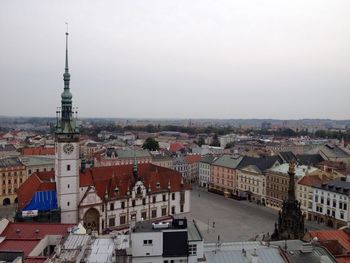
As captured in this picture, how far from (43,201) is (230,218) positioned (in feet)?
109

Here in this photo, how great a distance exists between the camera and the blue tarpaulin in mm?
57213

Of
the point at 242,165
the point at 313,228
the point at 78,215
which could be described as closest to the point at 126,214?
the point at 78,215

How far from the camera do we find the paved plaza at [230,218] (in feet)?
215

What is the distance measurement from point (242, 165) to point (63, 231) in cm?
6457

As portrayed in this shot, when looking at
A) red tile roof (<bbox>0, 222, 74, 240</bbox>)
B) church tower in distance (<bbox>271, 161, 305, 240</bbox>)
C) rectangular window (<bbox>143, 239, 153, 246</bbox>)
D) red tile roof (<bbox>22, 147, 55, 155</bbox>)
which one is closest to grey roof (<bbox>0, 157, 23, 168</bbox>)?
red tile roof (<bbox>22, 147, 55, 155</bbox>)

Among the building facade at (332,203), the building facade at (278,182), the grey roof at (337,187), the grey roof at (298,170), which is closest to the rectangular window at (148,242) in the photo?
the building facade at (332,203)

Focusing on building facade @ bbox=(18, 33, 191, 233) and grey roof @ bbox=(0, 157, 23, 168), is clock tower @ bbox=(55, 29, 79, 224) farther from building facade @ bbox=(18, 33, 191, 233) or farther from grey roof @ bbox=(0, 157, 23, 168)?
grey roof @ bbox=(0, 157, 23, 168)

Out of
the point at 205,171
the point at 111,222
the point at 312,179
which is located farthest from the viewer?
the point at 205,171

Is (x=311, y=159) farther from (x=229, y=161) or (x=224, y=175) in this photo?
(x=224, y=175)

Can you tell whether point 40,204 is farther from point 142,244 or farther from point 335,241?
point 335,241

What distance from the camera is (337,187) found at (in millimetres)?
70875

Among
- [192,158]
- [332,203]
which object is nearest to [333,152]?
[192,158]

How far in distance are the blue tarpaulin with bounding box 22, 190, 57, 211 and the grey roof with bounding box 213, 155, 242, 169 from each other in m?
51.1

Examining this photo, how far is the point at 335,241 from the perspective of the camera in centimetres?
3925
